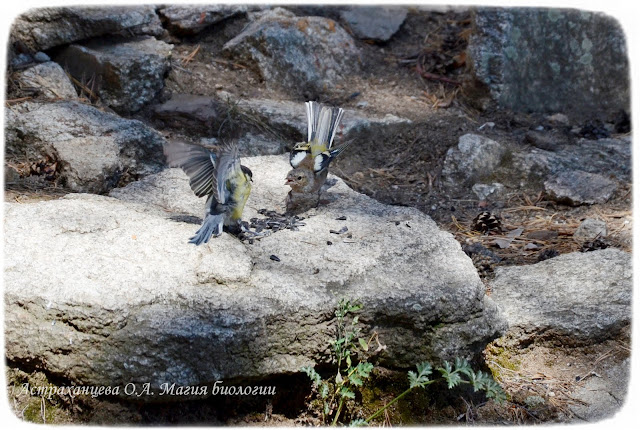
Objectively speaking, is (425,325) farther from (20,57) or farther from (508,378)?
(20,57)

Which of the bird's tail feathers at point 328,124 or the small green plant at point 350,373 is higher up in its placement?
the bird's tail feathers at point 328,124

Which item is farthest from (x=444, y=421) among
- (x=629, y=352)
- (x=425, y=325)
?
(x=629, y=352)

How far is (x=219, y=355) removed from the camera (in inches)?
143

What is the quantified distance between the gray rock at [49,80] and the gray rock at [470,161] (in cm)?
347

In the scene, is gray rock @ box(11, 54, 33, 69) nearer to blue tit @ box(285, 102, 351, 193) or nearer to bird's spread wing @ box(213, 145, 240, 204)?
blue tit @ box(285, 102, 351, 193)

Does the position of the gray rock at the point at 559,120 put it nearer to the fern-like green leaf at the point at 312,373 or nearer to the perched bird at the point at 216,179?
the perched bird at the point at 216,179

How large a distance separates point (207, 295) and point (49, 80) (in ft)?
11.7

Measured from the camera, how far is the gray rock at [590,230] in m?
5.45

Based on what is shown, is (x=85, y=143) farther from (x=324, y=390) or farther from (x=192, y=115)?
(x=324, y=390)

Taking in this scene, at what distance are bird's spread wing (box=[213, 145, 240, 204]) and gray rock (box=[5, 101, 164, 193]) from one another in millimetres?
1465

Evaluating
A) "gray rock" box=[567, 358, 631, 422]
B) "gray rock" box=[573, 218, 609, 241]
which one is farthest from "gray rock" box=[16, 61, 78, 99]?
"gray rock" box=[567, 358, 631, 422]

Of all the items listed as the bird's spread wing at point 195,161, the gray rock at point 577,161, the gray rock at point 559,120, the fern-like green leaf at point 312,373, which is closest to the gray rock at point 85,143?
the bird's spread wing at point 195,161

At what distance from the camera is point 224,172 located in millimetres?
4383

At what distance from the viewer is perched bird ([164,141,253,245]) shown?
4.31m
